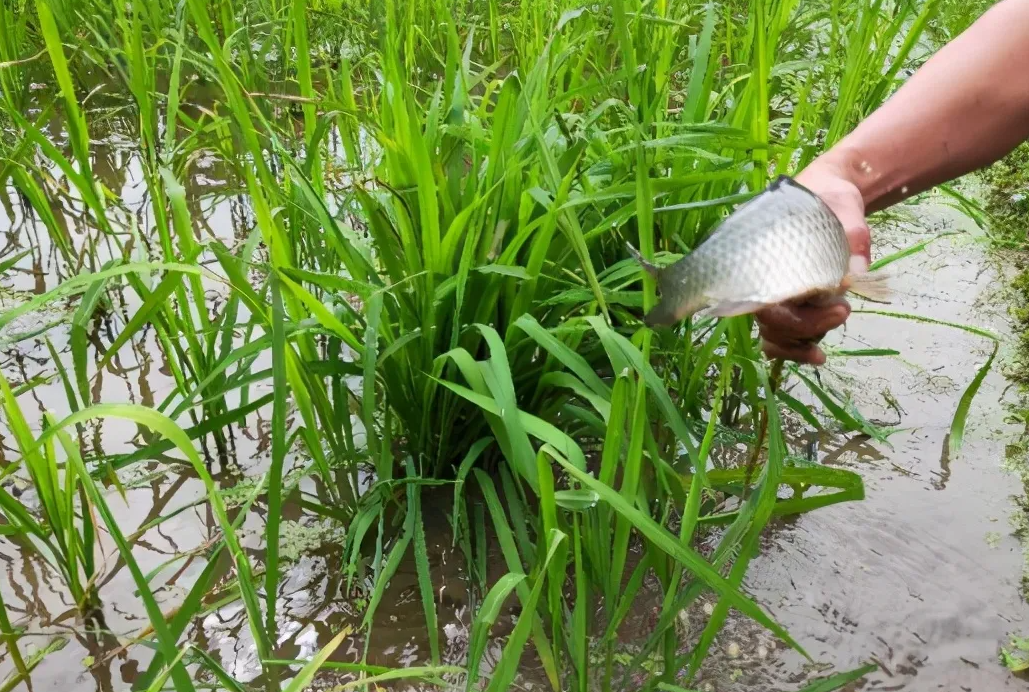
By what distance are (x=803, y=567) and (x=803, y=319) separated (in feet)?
2.31

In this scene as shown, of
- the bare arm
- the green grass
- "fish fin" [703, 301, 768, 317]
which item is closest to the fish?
"fish fin" [703, 301, 768, 317]

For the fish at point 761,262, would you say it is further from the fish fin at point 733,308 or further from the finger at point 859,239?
the finger at point 859,239

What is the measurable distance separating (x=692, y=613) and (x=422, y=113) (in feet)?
4.46

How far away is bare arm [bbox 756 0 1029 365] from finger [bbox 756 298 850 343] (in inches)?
3.7

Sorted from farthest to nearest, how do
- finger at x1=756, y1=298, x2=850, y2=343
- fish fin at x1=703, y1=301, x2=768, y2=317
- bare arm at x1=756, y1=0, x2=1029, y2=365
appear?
1. bare arm at x1=756, y1=0, x2=1029, y2=365
2. finger at x1=756, y1=298, x2=850, y2=343
3. fish fin at x1=703, y1=301, x2=768, y2=317

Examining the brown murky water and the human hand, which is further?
the brown murky water

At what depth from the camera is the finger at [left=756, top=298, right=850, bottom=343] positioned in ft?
3.32

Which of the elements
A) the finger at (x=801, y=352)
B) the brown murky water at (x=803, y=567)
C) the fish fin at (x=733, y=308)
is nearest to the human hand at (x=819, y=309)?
the finger at (x=801, y=352)

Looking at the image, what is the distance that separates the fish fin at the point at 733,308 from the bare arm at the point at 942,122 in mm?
310

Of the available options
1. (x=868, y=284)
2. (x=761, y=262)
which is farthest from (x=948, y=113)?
(x=761, y=262)

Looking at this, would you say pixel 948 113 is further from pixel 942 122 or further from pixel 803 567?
pixel 803 567

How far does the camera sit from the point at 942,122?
50.0 inches

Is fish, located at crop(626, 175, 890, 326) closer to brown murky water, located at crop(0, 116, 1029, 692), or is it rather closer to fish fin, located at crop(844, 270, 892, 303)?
fish fin, located at crop(844, 270, 892, 303)

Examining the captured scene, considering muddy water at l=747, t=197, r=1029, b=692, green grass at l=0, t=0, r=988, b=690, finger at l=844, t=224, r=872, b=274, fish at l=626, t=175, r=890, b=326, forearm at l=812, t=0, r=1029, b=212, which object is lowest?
muddy water at l=747, t=197, r=1029, b=692
